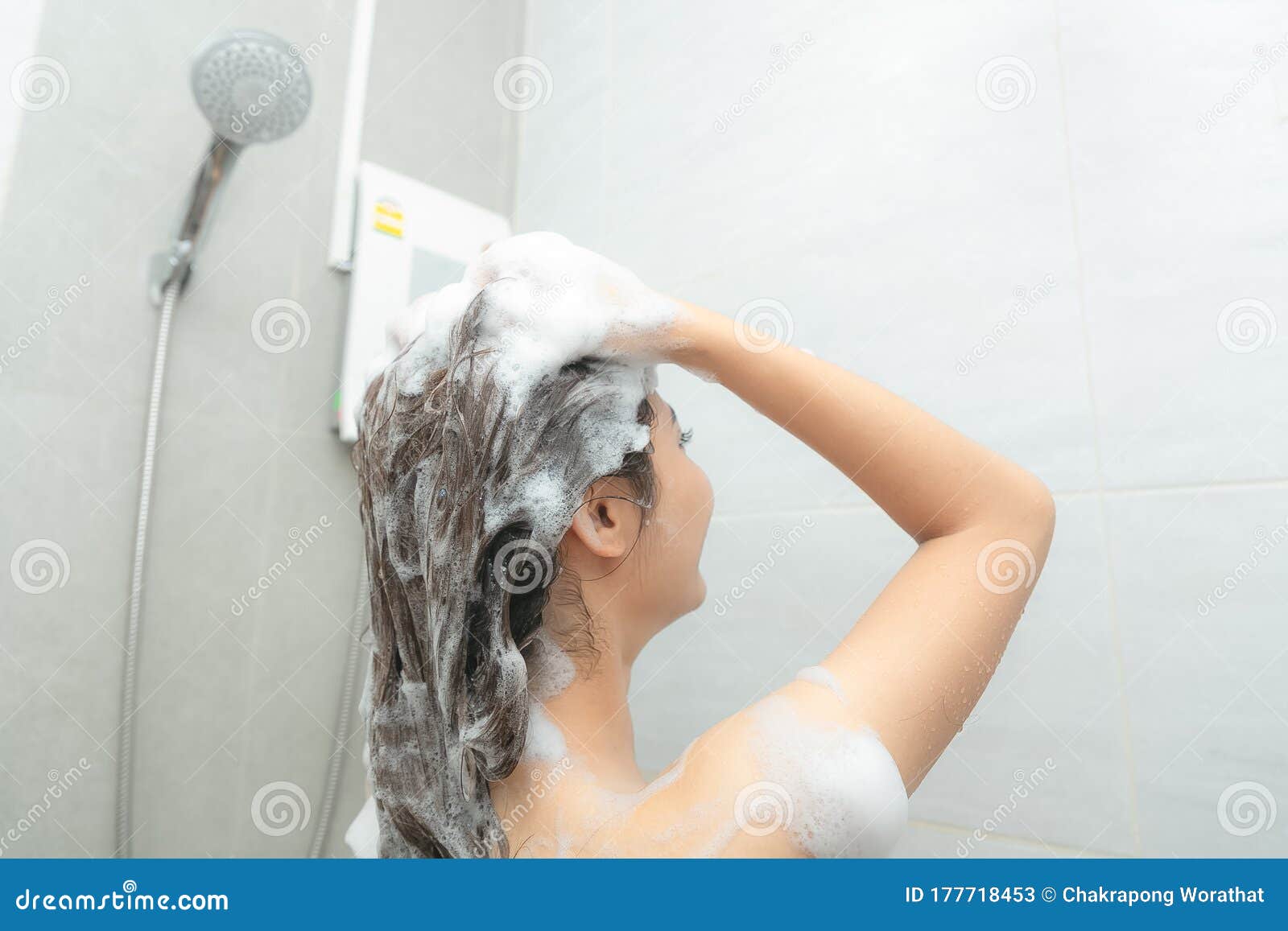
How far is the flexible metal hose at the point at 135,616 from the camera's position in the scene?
1.11 m

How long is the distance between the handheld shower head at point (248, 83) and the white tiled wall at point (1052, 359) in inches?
23.4

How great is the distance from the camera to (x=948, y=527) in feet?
2.43

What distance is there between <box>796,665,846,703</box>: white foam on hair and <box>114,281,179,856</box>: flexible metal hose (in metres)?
0.92

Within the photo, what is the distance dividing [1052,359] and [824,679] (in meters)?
0.54

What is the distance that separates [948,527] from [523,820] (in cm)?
43

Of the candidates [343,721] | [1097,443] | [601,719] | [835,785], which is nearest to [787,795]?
[835,785]

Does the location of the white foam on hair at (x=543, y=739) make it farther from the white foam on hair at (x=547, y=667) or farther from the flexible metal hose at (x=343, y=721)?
the flexible metal hose at (x=343, y=721)

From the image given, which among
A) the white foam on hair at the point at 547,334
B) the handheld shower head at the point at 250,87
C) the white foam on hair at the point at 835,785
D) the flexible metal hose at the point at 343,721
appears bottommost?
the flexible metal hose at the point at 343,721

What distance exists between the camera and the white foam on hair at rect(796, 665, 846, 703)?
633 mm

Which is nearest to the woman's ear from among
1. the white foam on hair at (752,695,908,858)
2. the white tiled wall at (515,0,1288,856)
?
the white foam on hair at (752,695,908,858)

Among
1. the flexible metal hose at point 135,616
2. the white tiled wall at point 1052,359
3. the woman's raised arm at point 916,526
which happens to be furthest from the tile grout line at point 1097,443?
the flexible metal hose at point 135,616

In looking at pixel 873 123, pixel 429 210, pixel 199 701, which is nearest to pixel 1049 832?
pixel 873 123

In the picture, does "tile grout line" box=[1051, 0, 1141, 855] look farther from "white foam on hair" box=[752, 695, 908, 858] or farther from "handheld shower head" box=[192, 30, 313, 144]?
"handheld shower head" box=[192, 30, 313, 144]

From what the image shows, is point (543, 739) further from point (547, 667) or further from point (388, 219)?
point (388, 219)
